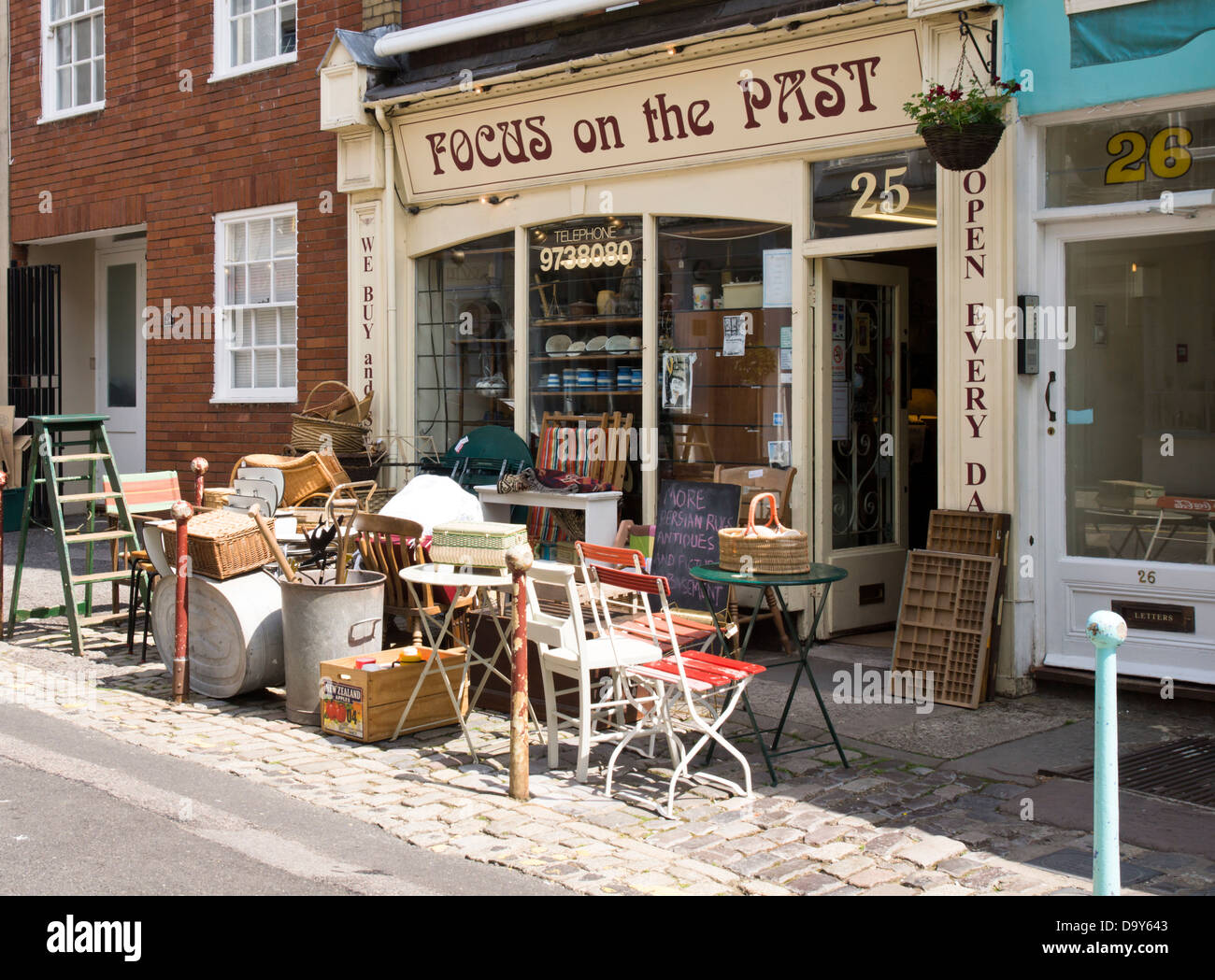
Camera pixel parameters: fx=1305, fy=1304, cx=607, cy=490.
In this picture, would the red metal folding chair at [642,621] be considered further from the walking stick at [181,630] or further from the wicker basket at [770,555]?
the walking stick at [181,630]

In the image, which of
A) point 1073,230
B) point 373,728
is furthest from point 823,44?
point 373,728

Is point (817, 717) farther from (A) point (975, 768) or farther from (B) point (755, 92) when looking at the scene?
(B) point (755, 92)

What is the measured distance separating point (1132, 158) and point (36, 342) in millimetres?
12569

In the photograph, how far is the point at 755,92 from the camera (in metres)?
8.59

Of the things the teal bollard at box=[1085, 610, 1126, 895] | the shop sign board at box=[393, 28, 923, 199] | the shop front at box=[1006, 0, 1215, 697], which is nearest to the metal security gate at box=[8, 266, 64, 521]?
the shop sign board at box=[393, 28, 923, 199]

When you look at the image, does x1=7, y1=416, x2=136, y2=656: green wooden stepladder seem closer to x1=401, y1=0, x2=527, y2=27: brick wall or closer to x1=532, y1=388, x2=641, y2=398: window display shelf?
x1=532, y1=388, x2=641, y2=398: window display shelf

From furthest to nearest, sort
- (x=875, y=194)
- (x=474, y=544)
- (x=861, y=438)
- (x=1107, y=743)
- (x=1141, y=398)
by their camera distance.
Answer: (x=861, y=438) → (x=875, y=194) → (x=1141, y=398) → (x=474, y=544) → (x=1107, y=743)

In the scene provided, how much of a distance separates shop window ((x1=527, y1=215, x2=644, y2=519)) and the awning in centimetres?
352

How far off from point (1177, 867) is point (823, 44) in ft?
17.6

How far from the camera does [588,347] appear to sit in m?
10.0

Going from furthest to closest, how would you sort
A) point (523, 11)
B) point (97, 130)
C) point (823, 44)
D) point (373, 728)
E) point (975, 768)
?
point (97, 130) < point (523, 11) < point (823, 44) < point (373, 728) < point (975, 768)

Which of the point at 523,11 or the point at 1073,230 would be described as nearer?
the point at 1073,230

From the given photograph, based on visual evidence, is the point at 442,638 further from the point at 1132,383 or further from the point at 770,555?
the point at 1132,383

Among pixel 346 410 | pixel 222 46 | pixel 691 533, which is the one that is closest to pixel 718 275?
pixel 691 533
